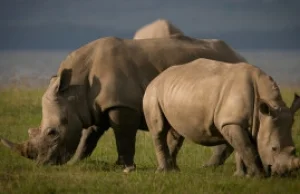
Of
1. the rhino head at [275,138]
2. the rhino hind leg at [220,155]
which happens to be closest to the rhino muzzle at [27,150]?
the rhino hind leg at [220,155]

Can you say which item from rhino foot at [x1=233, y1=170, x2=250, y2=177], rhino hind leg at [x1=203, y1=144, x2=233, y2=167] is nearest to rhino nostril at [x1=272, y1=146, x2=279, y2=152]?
rhino foot at [x1=233, y1=170, x2=250, y2=177]

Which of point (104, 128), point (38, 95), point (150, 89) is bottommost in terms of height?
point (38, 95)

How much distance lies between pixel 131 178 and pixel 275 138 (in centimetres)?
181

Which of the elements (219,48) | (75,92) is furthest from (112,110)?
(219,48)

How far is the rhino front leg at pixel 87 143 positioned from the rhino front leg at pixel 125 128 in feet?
2.89

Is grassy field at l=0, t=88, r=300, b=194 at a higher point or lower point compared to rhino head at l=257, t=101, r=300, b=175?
lower

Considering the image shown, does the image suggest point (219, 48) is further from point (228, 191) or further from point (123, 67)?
point (228, 191)

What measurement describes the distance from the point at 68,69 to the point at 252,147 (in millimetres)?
3231

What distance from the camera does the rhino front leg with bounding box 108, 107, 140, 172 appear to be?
1377 centimetres

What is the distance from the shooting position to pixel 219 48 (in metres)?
15.1

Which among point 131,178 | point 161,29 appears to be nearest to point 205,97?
point 131,178

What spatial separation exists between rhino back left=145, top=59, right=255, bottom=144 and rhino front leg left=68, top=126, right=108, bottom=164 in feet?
6.50

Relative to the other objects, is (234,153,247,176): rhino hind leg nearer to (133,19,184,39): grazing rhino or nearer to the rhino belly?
the rhino belly

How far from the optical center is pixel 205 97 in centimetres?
1225
